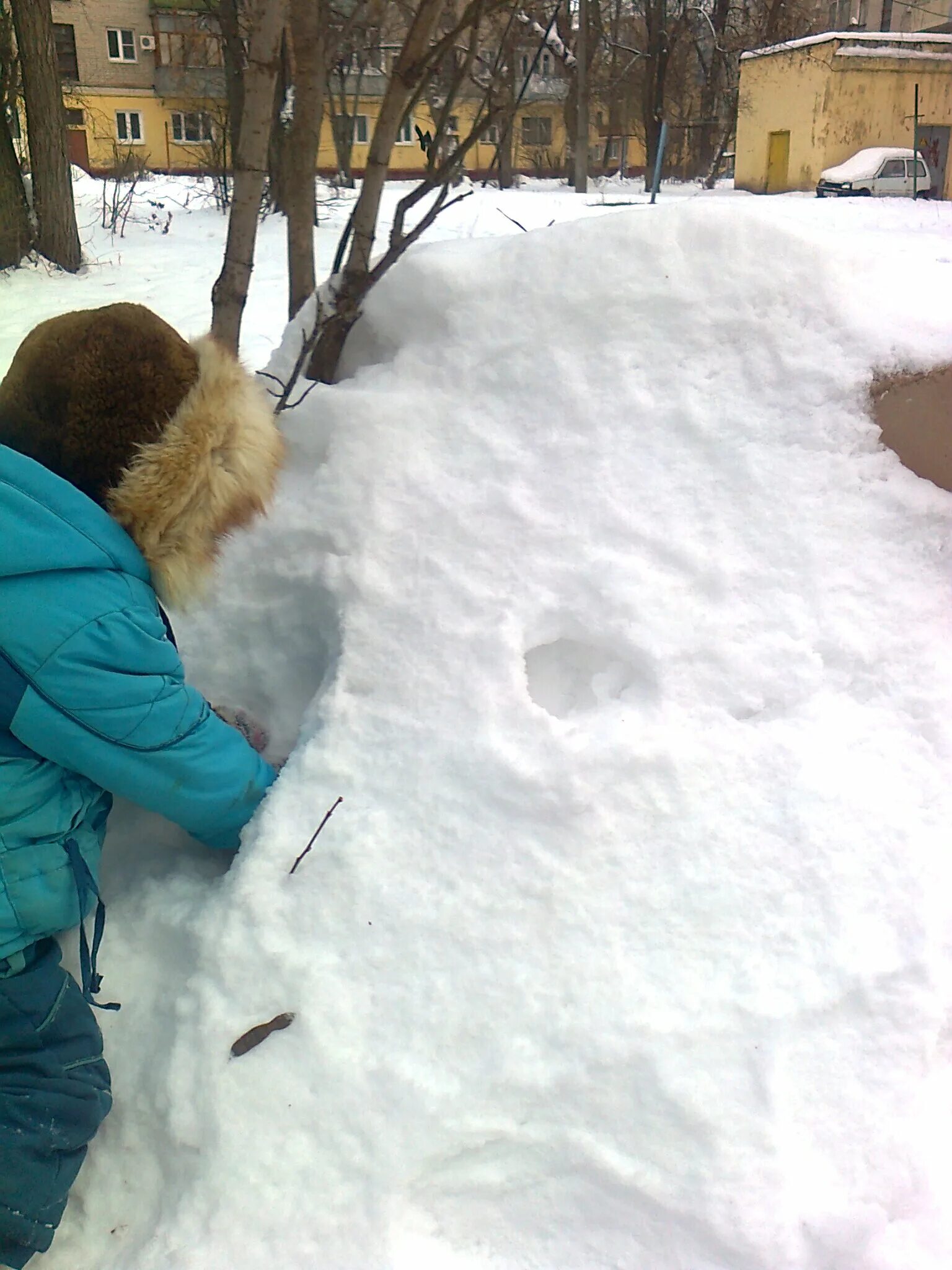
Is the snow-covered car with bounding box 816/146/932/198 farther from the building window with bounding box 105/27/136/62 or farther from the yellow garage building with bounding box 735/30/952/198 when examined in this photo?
the building window with bounding box 105/27/136/62

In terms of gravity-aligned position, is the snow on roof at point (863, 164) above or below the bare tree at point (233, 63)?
below

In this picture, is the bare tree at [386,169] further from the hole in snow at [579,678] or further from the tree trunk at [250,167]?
the hole in snow at [579,678]

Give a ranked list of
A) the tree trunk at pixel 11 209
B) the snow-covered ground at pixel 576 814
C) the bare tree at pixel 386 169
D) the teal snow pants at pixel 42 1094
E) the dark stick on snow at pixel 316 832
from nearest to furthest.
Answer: the teal snow pants at pixel 42 1094, the snow-covered ground at pixel 576 814, the dark stick on snow at pixel 316 832, the bare tree at pixel 386 169, the tree trunk at pixel 11 209

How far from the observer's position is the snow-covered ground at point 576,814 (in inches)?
52.9

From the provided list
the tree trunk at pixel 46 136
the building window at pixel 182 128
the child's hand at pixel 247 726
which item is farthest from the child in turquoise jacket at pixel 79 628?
the building window at pixel 182 128

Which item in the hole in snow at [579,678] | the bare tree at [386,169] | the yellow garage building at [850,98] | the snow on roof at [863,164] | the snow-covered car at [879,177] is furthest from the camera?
the yellow garage building at [850,98]

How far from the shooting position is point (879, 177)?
14.1 meters

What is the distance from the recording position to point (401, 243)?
6.93ft

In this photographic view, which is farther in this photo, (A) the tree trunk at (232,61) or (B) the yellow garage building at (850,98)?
(B) the yellow garage building at (850,98)

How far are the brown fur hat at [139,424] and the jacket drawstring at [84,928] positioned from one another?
41cm

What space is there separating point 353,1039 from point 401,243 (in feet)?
5.26

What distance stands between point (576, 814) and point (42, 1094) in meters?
0.86

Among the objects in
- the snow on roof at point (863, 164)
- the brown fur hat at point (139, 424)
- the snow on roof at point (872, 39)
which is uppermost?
the snow on roof at point (872, 39)

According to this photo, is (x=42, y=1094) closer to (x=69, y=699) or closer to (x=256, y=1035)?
(x=256, y=1035)
